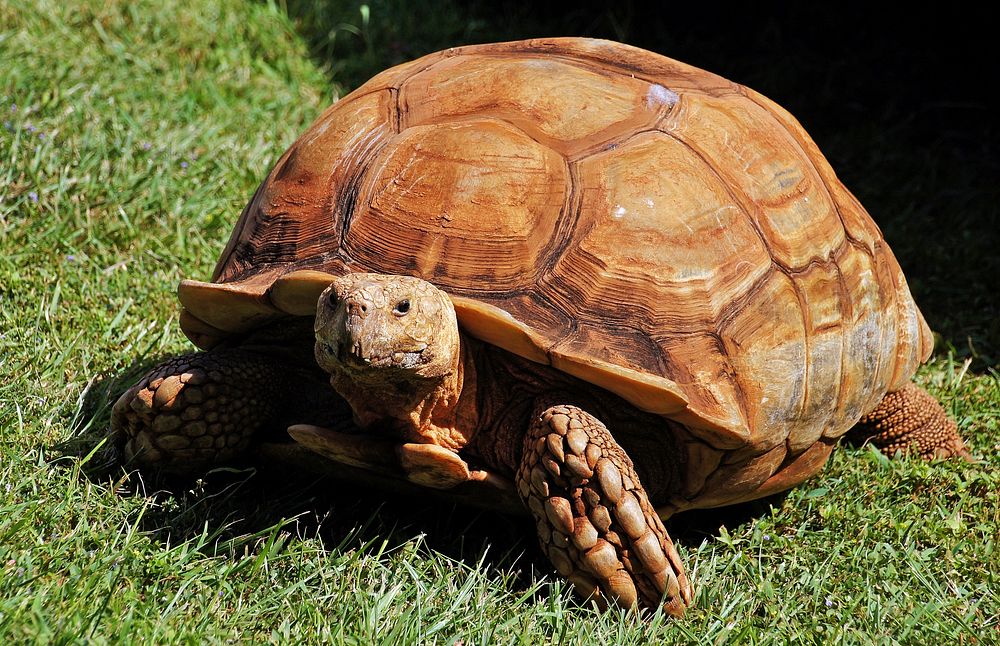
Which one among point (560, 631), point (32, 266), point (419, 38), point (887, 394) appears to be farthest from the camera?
point (419, 38)

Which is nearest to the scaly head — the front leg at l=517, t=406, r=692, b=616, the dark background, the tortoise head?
the tortoise head

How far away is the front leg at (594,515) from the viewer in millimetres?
2533

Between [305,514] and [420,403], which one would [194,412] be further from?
[420,403]

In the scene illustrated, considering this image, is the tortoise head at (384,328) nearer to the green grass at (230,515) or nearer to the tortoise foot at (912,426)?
the green grass at (230,515)

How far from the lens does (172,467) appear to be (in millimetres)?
2914

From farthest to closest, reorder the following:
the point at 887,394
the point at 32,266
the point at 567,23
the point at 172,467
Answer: the point at 567,23 → the point at 32,266 → the point at 887,394 → the point at 172,467

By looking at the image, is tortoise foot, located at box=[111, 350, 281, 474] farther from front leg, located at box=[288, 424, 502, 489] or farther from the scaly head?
the scaly head

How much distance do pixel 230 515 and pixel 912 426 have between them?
232 cm

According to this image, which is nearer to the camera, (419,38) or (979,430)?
(979,430)

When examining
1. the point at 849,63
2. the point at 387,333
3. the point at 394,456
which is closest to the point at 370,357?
the point at 387,333

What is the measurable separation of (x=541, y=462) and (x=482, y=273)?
0.49m

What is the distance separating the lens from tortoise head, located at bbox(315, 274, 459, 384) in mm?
2381

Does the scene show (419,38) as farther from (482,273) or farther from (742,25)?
(482,273)

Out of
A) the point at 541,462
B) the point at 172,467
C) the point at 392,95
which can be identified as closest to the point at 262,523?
the point at 172,467
